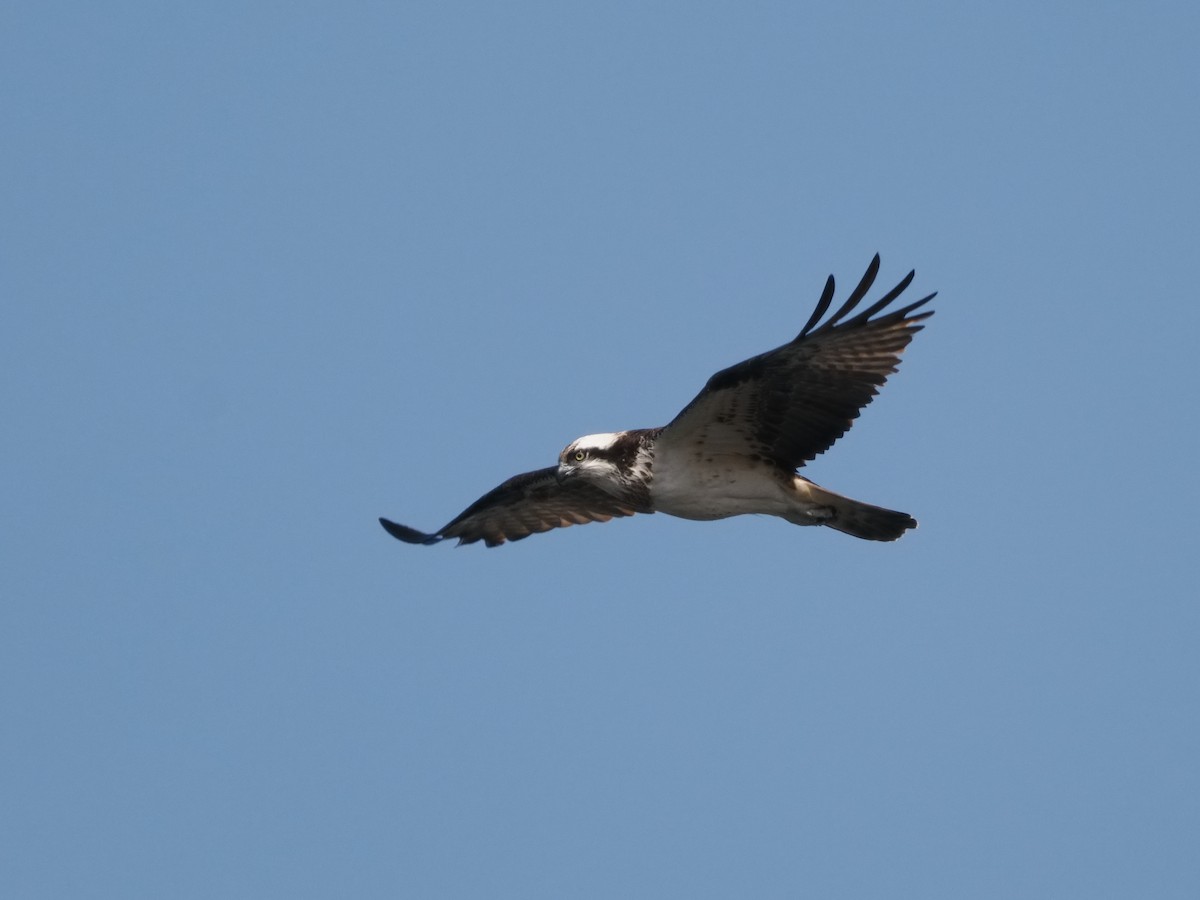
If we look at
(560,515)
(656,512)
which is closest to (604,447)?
(656,512)

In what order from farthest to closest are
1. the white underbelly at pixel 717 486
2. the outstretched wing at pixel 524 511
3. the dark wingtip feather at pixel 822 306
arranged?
the outstretched wing at pixel 524 511, the white underbelly at pixel 717 486, the dark wingtip feather at pixel 822 306

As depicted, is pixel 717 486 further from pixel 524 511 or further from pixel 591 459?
pixel 524 511

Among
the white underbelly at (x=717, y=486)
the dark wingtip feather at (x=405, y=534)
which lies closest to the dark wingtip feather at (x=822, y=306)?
the white underbelly at (x=717, y=486)

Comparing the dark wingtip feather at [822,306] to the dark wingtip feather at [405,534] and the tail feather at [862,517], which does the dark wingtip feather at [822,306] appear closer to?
the tail feather at [862,517]

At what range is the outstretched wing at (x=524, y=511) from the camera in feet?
43.8

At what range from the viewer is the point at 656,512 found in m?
12.4

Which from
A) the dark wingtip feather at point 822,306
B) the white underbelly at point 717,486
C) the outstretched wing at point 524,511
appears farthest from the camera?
the outstretched wing at point 524,511

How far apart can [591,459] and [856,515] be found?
1921 mm

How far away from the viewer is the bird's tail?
1205 cm

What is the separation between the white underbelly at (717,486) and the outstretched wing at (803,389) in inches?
4.1

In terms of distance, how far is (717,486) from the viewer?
472 inches

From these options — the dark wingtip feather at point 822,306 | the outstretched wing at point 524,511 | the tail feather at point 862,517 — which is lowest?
the tail feather at point 862,517

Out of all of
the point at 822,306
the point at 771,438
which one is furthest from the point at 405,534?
the point at 822,306

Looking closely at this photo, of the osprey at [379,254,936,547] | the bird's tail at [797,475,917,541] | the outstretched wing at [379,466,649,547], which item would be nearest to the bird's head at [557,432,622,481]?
the osprey at [379,254,936,547]
